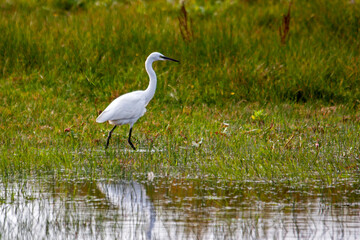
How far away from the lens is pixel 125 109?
26.4 feet

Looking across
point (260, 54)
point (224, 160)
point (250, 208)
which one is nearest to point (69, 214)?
point (250, 208)

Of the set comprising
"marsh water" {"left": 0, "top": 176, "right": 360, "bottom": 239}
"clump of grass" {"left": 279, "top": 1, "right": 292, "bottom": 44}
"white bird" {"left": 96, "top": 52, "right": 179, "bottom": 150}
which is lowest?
"marsh water" {"left": 0, "top": 176, "right": 360, "bottom": 239}

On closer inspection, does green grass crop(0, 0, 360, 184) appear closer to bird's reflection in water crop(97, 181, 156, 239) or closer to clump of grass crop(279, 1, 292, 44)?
clump of grass crop(279, 1, 292, 44)

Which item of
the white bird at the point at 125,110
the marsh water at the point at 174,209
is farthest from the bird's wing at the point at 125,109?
the marsh water at the point at 174,209

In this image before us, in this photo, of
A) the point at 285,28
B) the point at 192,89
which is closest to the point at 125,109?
the point at 192,89

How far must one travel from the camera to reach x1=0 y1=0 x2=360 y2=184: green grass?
22.4ft

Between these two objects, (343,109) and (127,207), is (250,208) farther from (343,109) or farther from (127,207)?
(343,109)

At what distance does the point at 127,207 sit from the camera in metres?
5.15

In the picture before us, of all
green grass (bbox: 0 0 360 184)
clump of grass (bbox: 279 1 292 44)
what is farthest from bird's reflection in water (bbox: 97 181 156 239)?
clump of grass (bbox: 279 1 292 44)

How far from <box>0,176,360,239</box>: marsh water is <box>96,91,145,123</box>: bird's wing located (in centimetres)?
200

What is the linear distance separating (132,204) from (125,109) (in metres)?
2.97

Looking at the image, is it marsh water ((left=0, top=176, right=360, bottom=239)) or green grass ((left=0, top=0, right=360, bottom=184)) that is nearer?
marsh water ((left=0, top=176, right=360, bottom=239))

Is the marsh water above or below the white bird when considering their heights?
below

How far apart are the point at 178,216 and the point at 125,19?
7995 millimetres
